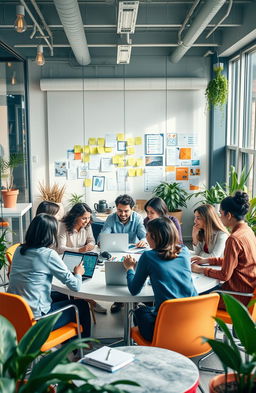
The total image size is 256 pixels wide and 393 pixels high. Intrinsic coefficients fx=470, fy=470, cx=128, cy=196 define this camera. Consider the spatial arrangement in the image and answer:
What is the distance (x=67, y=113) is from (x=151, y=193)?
6.26 feet

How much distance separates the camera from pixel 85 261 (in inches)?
140

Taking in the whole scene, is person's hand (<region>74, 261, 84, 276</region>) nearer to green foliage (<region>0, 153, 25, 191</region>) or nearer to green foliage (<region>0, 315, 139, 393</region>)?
green foliage (<region>0, 315, 139, 393</region>)

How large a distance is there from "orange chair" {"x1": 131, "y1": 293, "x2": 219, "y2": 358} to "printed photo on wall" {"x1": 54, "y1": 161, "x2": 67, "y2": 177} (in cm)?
518

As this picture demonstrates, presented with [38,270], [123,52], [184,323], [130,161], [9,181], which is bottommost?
[184,323]

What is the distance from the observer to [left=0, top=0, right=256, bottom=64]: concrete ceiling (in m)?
6.03

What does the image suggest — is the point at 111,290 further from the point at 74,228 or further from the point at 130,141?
the point at 130,141

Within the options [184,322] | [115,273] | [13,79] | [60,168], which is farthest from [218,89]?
[184,322]

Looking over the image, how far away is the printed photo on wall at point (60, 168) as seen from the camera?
25.3ft

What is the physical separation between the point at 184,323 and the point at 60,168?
5285mm

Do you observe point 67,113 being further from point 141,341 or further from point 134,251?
point 141,341

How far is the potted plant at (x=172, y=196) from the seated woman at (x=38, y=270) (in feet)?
14.4


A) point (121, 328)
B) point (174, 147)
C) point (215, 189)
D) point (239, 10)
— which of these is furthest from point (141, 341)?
point (174, 147)

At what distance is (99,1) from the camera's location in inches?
245

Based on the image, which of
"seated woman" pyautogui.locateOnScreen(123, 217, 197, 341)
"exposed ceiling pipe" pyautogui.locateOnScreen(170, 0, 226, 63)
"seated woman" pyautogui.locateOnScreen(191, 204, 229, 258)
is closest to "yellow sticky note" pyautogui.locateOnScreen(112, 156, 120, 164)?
"exposed ceiling pipe" pyautogui.locateOnScreen(170, 0, 226, 63)
